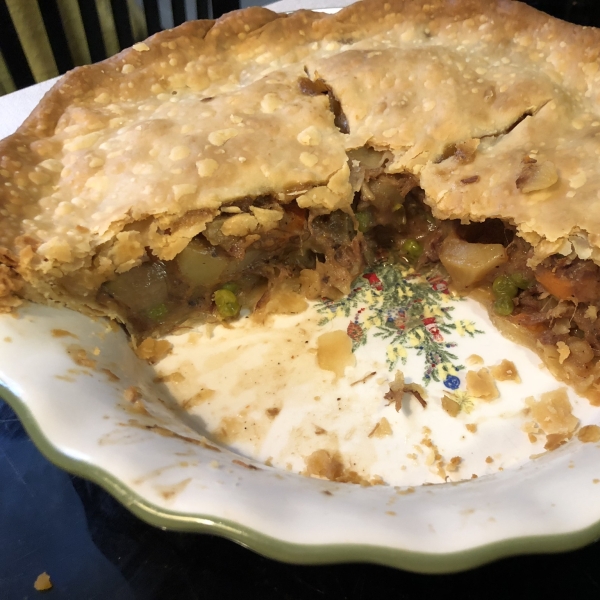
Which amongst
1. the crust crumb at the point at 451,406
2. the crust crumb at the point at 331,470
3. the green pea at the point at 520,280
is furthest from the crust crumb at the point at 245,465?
the green pea at the point at 520,280

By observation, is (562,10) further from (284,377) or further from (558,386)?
(284,377)

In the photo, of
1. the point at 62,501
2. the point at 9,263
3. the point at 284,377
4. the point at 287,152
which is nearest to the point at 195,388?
the point at 284,377

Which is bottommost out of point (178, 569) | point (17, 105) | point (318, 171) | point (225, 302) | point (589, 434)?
point (178, 569)

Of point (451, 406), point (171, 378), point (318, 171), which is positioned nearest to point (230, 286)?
point (171, 378)

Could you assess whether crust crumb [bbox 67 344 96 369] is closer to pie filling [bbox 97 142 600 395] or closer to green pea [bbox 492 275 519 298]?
pie filling [bbox 97 142 600 395]

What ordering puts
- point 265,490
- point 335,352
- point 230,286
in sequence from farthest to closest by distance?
point 230,286, point 335,352, point 265,490

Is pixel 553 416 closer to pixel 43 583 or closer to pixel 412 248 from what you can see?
pixel 412 248

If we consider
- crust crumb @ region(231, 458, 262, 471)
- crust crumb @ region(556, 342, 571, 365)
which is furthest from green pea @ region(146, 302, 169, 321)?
crust crumb @ region(556, 342, 571, 365)
